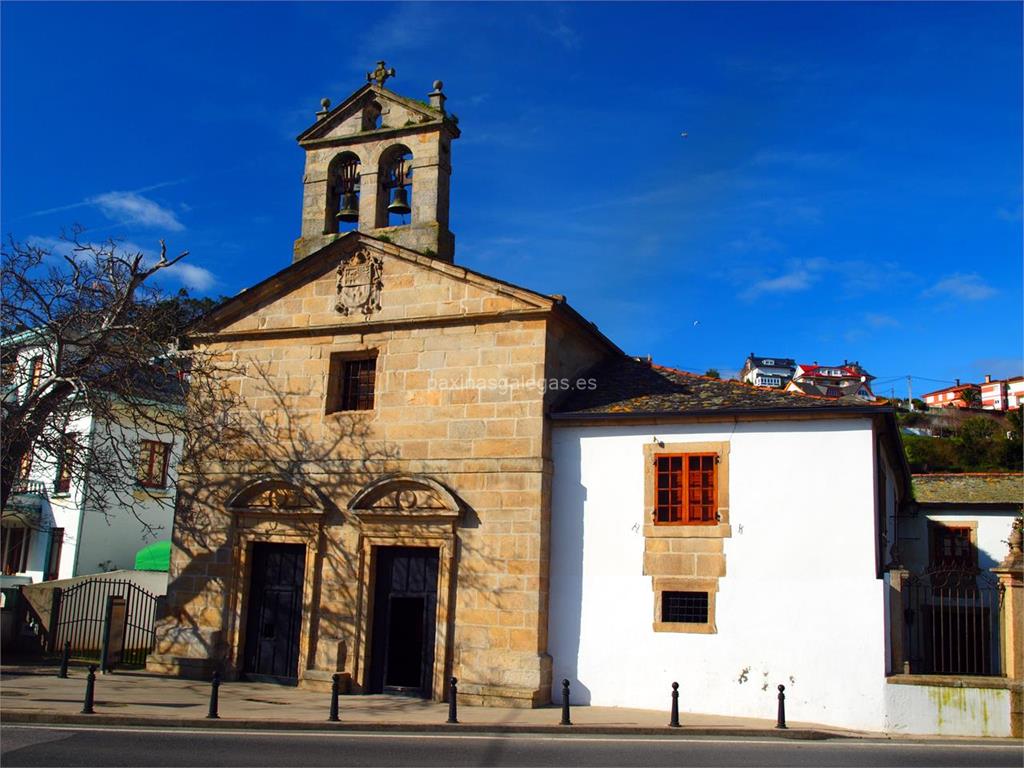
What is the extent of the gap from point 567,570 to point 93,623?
11.8 m

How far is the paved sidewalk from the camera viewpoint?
12867mm

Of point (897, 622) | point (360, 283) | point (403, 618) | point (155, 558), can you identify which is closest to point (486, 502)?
point (403, 618)

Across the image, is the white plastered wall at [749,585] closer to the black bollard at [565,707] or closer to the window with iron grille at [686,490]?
the window with iron grille at [686,490]

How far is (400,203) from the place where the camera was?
59.8ft

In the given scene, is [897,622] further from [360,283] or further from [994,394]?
[994,394]

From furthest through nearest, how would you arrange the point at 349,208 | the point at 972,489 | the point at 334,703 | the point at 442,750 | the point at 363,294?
the point at 972,489 → the point at 349,208 → the point at 363,294 → the point at 334,703 → the point at 442,750

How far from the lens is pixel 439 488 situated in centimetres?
1612

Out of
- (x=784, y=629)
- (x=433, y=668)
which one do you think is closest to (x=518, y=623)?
(x=433, y=668)

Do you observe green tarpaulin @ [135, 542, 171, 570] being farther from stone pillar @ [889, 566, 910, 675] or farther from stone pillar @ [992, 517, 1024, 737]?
stone pillar @ [992, 517, 1024, 737]

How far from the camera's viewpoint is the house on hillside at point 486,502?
14406 millimetres

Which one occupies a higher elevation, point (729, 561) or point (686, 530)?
point (686, 530)

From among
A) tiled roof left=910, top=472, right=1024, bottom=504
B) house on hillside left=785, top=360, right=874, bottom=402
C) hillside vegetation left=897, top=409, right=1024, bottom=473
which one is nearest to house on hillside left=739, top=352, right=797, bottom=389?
house on hillside left=785, top=360, right=874, bottom=402

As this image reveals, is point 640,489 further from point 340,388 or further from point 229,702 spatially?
point 229,702

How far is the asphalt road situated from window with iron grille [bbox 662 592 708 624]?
2414mm
